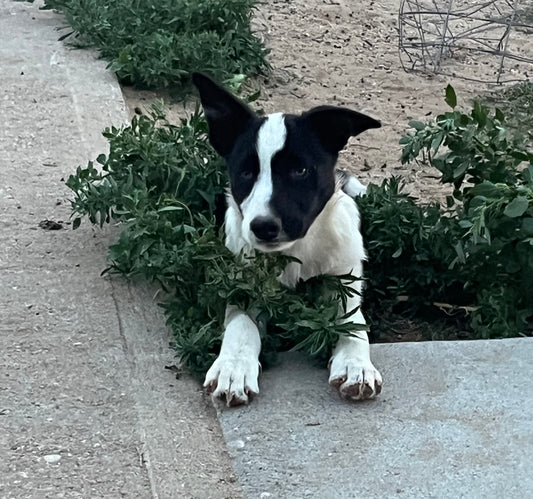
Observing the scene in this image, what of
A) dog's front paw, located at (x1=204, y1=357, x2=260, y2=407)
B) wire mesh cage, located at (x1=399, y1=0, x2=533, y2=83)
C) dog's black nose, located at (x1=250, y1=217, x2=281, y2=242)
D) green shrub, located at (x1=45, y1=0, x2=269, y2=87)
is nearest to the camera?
dog's front paw, located at (x1=204, y1=357, x2=260, y2=407)

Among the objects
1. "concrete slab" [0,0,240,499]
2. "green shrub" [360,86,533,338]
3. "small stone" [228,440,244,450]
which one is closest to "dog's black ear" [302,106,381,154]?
"green shrub" [360,86,533,338]

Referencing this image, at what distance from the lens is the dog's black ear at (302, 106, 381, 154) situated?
4234mm

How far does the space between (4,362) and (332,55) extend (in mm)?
4776

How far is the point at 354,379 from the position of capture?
3852 mm

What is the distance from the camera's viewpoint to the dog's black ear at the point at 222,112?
4.36m

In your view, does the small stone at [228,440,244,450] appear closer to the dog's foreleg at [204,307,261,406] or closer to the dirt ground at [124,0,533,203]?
the dog's foreleg at [204,307,261,406]

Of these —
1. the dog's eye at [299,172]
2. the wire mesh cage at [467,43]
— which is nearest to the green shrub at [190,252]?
the dog's eye at [299,172]

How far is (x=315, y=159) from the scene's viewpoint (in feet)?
14.0

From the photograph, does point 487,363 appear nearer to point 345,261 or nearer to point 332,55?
point 345,261

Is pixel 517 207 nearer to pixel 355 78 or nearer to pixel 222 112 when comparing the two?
pixel 222 112

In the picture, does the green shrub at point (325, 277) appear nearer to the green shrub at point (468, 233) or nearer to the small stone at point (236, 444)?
the green shrub at point (468, 233)

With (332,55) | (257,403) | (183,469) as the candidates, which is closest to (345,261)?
(257,403)

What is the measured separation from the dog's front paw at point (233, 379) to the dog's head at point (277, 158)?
44 centimetres

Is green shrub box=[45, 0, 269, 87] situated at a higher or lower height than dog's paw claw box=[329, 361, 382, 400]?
lower
